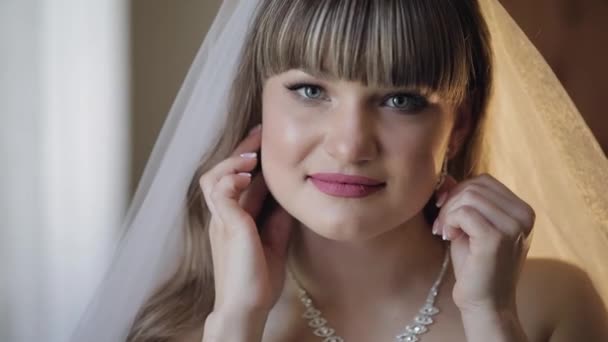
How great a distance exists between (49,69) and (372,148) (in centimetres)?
61

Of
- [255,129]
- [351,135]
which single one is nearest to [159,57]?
[255,129]

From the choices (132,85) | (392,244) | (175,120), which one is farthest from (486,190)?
(132,85)

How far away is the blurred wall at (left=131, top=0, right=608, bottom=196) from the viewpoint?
132 centimetres

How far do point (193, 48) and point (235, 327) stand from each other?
62 cm

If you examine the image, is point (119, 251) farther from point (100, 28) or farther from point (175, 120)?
point (100, 28)

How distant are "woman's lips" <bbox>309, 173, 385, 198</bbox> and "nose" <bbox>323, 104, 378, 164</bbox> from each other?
2cm

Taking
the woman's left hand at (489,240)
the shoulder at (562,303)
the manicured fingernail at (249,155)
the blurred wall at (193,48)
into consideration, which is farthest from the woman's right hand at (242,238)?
the blurred wall at (193,48)

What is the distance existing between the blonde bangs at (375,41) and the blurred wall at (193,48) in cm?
53

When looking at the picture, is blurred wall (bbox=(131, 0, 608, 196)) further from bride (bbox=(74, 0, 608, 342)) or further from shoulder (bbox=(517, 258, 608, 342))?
shoulder (bbox=(517, 258, 608, 342))

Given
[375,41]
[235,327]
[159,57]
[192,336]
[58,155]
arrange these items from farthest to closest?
[159,57] < [58,155] < [192,336] < [235,327] < [375,41]

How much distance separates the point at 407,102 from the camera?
84 centimetres

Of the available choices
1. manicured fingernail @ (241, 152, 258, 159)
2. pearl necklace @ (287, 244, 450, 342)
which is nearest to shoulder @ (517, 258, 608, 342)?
pearl necklace @ (287, 244, 450, 342)

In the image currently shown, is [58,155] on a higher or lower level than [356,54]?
lower

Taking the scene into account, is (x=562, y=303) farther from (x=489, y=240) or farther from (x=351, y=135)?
(x=351, y=135)
